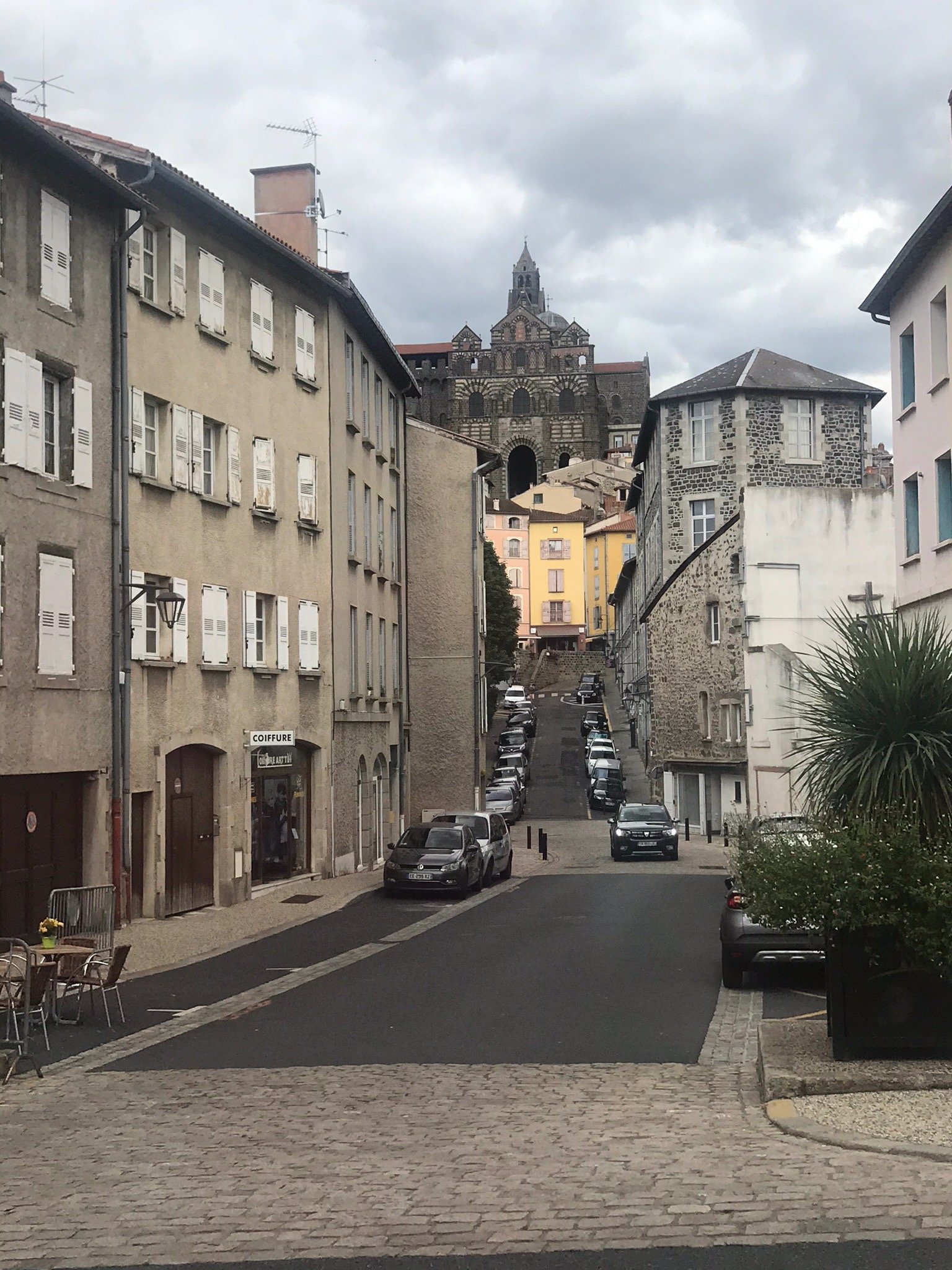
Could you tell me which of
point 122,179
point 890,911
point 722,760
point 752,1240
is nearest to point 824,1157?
point 752,1240

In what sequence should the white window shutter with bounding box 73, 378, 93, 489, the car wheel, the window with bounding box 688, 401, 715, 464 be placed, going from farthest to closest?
the window with bounding box 688, 401, 715, 464 < the white window shutter with bounding box 73, 378, 93, 489 < the car wheel

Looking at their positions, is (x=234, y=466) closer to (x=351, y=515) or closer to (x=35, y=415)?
(x=35, y=415)

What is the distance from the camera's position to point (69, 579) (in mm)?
20172

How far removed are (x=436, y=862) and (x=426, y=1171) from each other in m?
19.6

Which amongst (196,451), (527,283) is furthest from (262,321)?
(527,283)

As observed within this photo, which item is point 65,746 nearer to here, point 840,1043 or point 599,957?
point 599,957

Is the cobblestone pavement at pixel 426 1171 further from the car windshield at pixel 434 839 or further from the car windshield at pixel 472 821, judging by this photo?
the car windshield at pixel 472 821

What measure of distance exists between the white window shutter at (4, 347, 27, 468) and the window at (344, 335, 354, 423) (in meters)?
13.7

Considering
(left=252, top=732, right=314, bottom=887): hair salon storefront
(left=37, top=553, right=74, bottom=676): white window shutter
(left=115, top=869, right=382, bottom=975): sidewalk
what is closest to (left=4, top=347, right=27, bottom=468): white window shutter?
(left=37, top=553, right=74, bottom=676): white window shutter

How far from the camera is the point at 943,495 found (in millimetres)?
Answer: 23109

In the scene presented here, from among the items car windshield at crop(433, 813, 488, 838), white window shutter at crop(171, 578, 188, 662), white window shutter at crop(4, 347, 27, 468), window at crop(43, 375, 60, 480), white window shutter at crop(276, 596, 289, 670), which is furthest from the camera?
car windshield at crop(433, 813, 488, 838)

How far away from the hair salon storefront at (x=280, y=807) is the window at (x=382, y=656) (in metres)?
6.98

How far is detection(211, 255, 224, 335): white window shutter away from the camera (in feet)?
84.1

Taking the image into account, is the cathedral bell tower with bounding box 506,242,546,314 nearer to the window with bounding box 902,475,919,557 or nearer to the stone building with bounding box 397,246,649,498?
the stone building with bounding box 397,246,649,498
